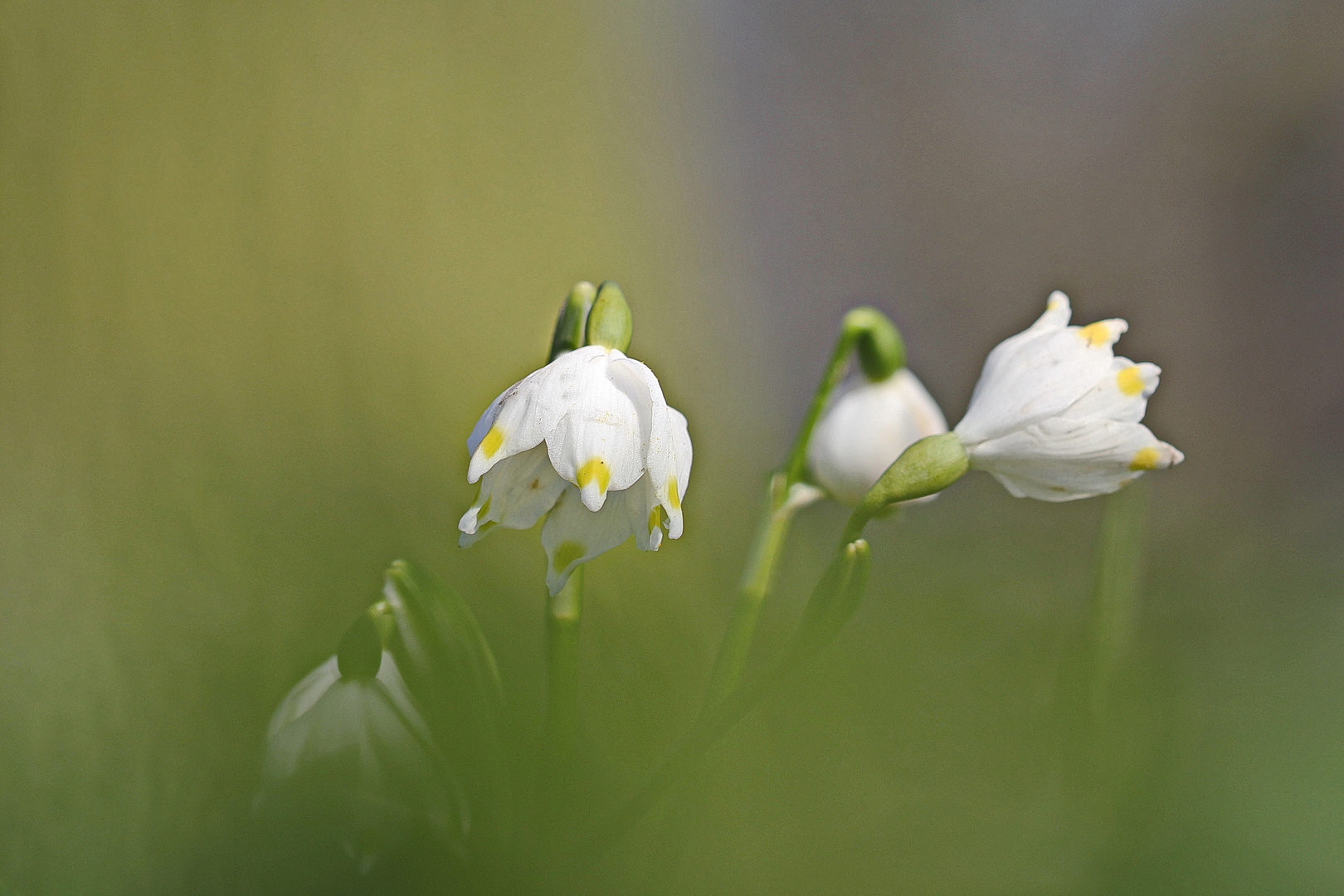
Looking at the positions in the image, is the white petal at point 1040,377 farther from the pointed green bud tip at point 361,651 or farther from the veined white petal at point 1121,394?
the pointed green bud tip at point 361,651

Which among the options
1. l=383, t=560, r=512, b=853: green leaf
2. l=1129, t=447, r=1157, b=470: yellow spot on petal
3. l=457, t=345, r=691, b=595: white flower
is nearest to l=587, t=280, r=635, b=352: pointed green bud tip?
l=457, t=345, r=691, b=595: white flower

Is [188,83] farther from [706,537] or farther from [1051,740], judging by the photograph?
[1051,740]

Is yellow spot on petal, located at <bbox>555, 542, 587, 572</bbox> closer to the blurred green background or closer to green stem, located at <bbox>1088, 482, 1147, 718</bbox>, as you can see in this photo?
the blurred green background

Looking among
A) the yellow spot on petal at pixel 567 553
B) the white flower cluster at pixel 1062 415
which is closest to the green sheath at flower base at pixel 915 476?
the white flower cluster at pixel 1062 415

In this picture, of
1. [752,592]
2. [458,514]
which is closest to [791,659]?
[752,592]

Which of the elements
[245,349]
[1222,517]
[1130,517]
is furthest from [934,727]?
[1222,517]
